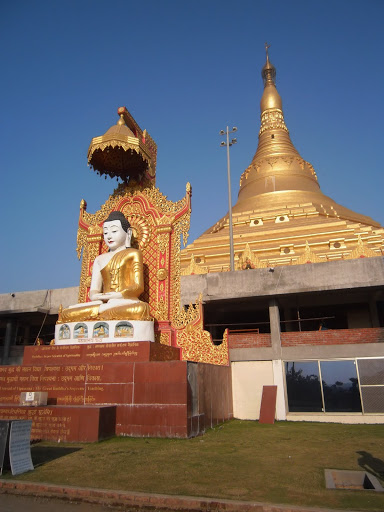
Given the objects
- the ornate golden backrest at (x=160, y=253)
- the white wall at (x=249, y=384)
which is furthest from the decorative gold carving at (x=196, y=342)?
the white wall at (x=249, y=384)

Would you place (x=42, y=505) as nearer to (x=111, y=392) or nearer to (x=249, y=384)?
(x=111, y=392)

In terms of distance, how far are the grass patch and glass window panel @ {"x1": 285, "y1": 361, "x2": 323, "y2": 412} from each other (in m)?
3.35

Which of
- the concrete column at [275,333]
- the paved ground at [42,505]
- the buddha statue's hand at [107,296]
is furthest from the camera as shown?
the concrete column at [275,333]

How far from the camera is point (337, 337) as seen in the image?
38.0ft

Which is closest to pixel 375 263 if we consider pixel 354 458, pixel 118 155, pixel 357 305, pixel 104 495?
pixel 357 305

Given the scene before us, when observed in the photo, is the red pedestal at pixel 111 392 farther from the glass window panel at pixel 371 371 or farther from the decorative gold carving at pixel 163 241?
the glass window panel at pixel 371 371

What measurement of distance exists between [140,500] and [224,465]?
1717 mm

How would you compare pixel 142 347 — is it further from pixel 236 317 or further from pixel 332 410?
pixel 236 317

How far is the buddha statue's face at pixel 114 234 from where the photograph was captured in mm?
11398

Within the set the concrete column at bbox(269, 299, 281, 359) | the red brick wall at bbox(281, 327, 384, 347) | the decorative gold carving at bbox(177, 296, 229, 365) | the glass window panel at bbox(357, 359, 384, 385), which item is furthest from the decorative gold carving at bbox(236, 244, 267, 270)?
the glass window panel at bbox(357, 359, 384, 385)

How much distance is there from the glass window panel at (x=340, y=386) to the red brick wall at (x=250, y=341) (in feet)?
5.86

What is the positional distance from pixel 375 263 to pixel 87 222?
9.59 metres

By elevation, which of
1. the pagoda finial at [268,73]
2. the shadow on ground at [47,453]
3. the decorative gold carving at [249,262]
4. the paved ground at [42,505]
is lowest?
the paved ground at [42,505]

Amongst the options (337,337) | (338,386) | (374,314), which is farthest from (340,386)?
(374,314)
